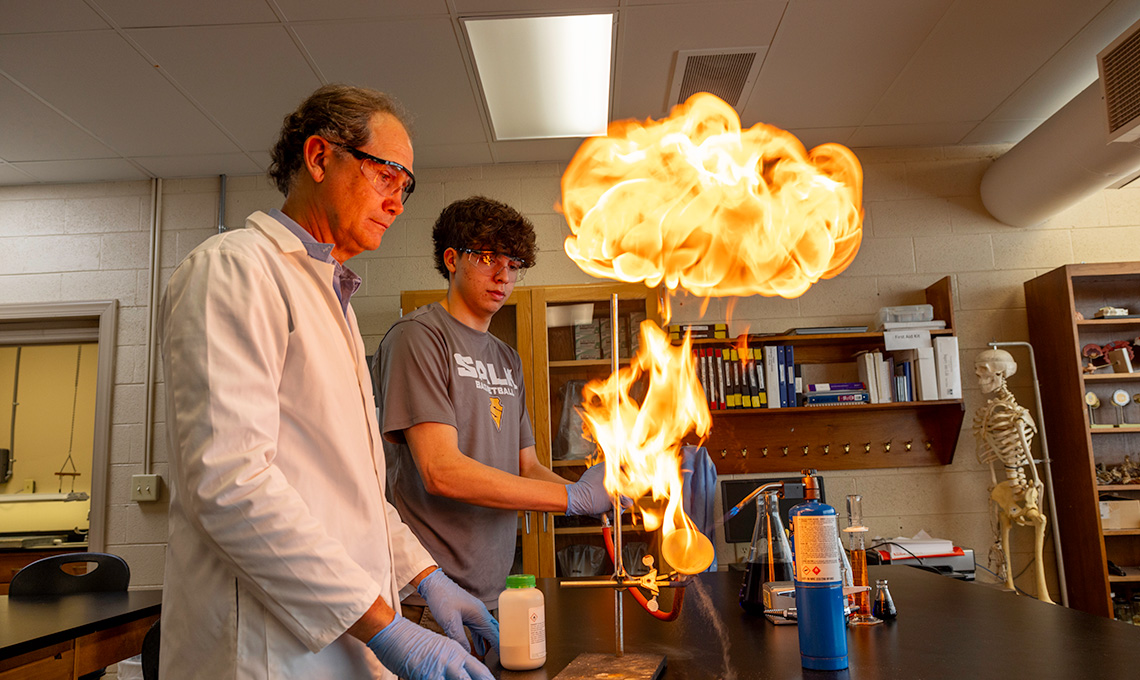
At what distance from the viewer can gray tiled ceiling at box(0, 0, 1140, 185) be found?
2.92 meters

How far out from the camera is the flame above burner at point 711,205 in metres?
3.23

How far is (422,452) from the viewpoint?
1729mm

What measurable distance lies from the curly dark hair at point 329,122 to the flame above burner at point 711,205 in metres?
1.96

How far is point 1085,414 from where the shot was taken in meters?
3.68

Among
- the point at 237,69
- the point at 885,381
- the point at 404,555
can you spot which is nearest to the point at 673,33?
the point at 237,69

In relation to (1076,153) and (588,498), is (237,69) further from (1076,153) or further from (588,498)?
(1076,153)

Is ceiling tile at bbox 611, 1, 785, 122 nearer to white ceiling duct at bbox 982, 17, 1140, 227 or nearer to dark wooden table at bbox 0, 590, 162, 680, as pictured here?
white ceiling duct at bbox 982, 17, 1140, 227

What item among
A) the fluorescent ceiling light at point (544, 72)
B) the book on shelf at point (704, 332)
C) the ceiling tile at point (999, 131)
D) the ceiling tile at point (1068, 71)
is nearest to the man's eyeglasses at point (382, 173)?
the fluorescent ceiling light at point (544, 72)

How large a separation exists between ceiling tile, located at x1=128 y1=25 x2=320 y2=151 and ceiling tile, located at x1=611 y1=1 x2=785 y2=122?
1.37m

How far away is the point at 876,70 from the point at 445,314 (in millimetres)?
2525

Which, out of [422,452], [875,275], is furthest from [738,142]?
[422,452]

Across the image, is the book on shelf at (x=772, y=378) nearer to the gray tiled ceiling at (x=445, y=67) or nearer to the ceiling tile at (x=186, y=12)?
the gray tiled ceiling at (x=445, y=67)

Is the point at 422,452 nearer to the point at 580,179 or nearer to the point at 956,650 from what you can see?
the point at 956,650

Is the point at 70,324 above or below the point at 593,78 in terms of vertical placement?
below
